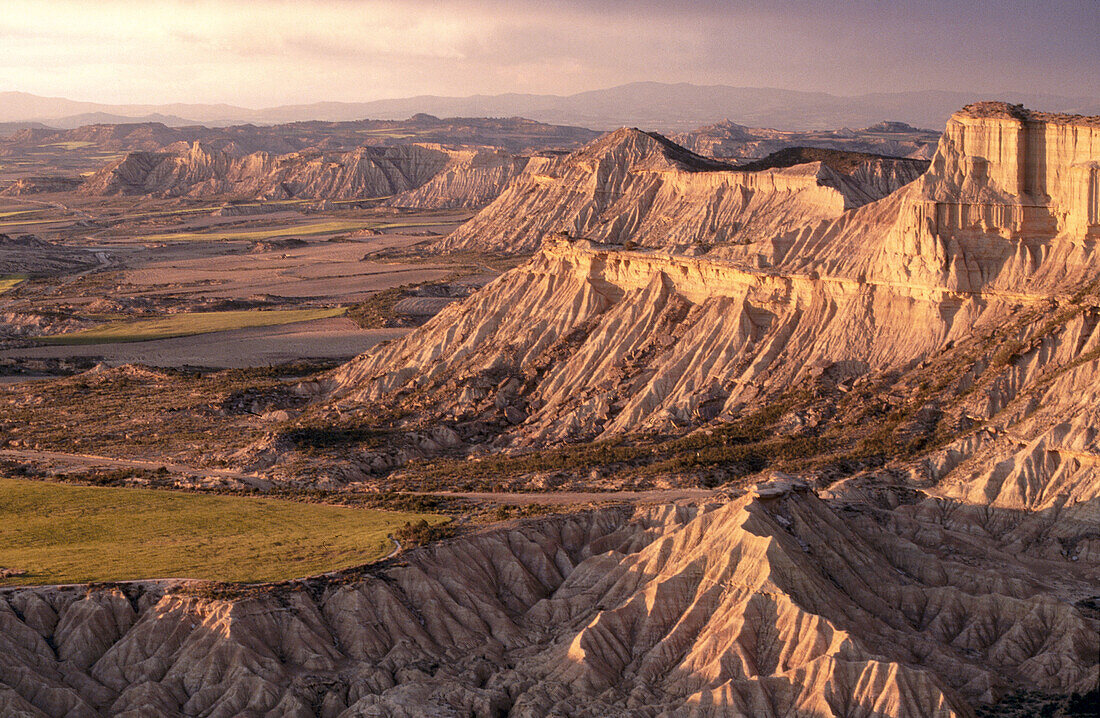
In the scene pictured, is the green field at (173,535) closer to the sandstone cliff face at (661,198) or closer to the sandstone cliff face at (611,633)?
the sandstone cliff face at (611,633)

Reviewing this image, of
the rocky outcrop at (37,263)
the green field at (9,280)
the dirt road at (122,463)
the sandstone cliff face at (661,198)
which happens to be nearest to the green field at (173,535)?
the dirt road at (122,463)

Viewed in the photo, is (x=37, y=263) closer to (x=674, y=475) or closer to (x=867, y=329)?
(x=867, y=329)

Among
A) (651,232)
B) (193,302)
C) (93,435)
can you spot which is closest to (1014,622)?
(93,435)

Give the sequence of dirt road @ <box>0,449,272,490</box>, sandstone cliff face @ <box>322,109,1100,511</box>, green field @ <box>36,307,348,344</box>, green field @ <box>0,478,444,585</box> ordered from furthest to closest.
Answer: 1. green field @ <box>36,307,348,344</box>
2. dirt road @ <box>0,449,272,490</box>
3. sandstone cliff face @ <box>322,109,1100,511</box>
4. green field @ <box>0,478,444,585</box>

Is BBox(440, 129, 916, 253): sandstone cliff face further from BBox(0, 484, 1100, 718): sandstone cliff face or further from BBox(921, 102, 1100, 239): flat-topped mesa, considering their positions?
BBox(0, 484, 1100, 718): sandstone cliff face

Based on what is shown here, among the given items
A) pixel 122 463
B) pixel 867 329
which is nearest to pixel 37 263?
pixel 122 463

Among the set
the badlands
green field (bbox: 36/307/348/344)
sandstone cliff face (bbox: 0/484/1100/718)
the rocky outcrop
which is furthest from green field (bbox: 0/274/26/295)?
sandstone cliff face (bbox: 0/484/1100/718)

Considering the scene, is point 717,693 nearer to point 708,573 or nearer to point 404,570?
point 708,573
